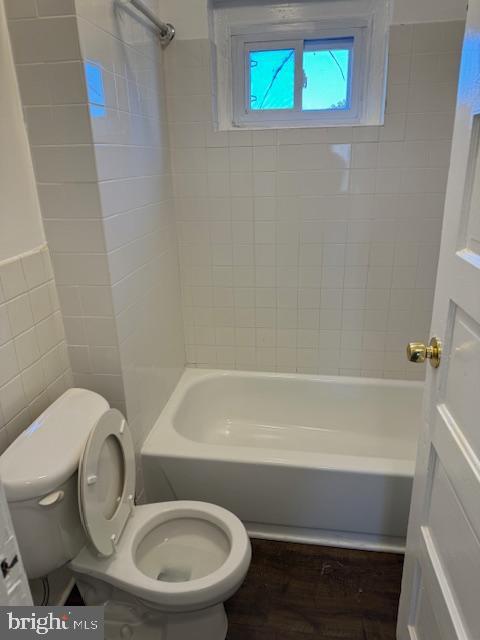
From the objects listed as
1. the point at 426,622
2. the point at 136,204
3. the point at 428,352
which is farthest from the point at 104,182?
the point at 426,622

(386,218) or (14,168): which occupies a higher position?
(14,168)

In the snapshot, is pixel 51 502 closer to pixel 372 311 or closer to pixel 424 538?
pixel 424 538

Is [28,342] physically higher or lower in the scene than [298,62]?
lower

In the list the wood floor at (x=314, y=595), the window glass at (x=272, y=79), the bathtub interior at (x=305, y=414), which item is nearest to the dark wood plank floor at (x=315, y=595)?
the wood floor at (x=314, y=595)

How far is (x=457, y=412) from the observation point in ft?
2.91

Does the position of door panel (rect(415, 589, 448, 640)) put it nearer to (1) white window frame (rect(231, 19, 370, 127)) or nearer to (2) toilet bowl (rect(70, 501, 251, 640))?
(2) toilet bowl (rect(70, 501, 251, 640))

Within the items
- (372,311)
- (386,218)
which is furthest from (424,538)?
(386,218)

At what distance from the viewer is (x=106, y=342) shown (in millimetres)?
A: 1421

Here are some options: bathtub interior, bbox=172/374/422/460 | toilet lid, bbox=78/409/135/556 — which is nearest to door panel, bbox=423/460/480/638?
toilet lid, bbox=78/409/135/556

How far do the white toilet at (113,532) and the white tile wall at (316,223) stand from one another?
101 centimetres

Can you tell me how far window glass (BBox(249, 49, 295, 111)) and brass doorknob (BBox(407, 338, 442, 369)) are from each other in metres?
1.40

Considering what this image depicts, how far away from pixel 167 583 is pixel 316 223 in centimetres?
154

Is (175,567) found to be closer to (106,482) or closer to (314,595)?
(106,482)

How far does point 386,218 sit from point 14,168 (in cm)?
150
